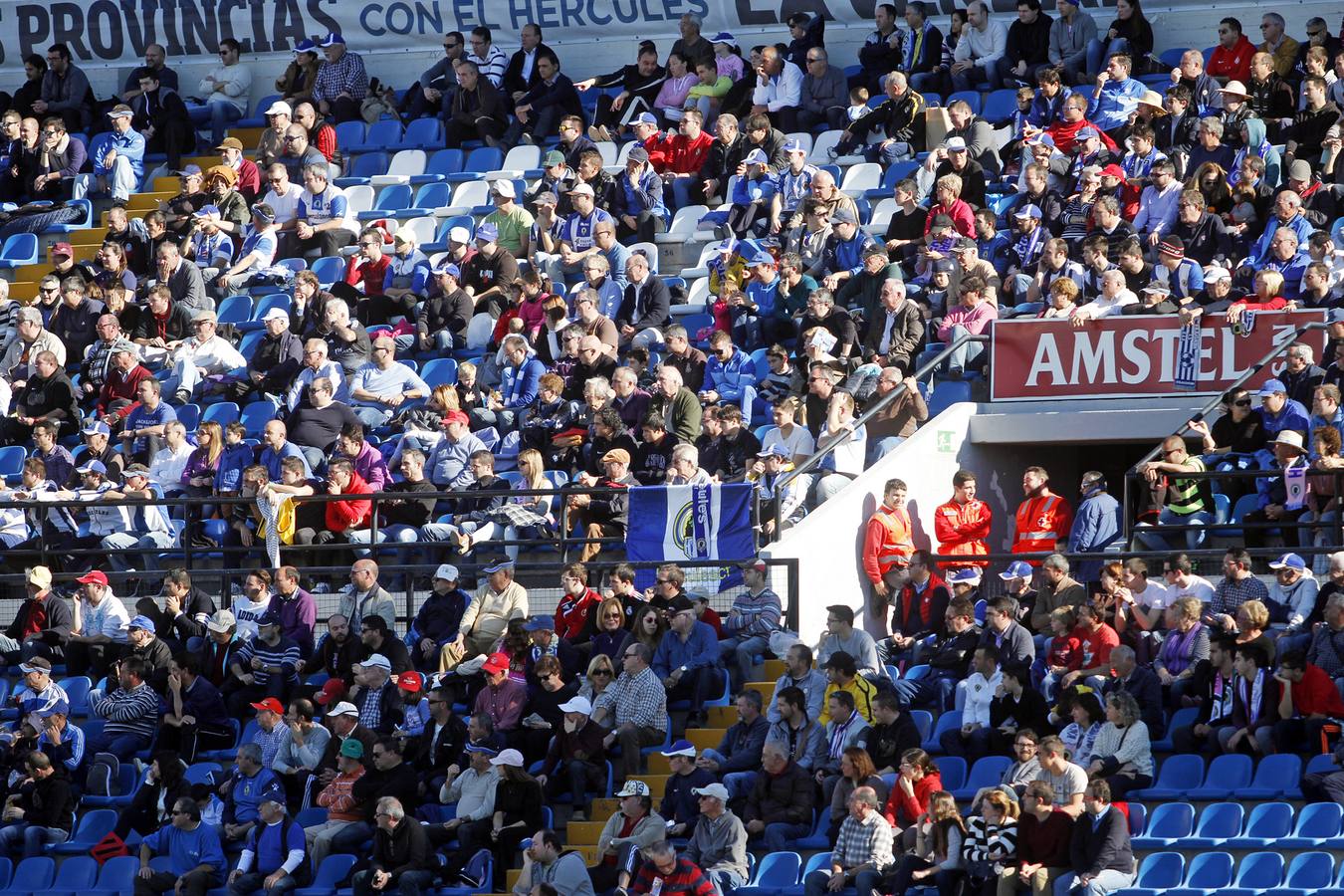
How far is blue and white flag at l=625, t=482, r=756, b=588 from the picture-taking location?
52.2ft

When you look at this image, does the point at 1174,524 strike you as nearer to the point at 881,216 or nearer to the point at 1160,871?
the point at 1160,871

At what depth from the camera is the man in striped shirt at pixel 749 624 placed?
1530cm

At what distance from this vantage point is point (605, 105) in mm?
23109

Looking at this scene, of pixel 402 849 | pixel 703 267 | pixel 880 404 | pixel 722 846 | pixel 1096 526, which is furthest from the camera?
pixel 703 267

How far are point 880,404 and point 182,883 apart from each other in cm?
555

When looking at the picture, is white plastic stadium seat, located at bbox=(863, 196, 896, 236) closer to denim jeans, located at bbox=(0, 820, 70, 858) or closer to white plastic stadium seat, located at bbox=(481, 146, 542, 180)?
white plastic stadium seat, located at bbox=(481, 146, 542, 180)

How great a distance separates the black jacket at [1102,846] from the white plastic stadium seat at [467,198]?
36.4 feet

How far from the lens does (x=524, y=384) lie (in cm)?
1859

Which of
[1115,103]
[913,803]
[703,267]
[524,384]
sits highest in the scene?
[1115,103]

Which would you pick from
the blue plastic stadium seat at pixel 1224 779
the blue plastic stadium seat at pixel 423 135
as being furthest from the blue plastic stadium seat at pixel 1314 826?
the blue plastic stadium seat at pixel 423 135

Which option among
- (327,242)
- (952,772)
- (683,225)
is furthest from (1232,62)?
(952,772)

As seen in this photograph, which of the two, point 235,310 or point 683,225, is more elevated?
point 683,225

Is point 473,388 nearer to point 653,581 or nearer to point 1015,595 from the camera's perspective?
point 653,581

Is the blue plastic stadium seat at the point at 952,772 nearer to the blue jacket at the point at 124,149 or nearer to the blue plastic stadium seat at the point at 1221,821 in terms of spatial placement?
the blue plastic stadium seat at the point at 1221,821
